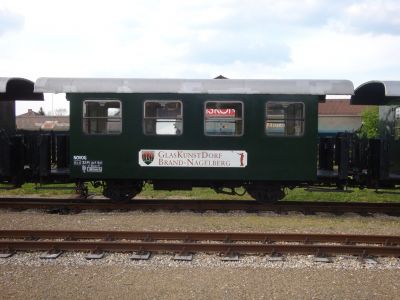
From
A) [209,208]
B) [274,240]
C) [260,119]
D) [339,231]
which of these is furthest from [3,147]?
[339,231]

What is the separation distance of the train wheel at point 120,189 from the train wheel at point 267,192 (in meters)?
2.72

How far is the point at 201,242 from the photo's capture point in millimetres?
7695

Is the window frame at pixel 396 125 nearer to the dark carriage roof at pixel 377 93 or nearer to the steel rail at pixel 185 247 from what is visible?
the dark carriage roof at pixel 377 93

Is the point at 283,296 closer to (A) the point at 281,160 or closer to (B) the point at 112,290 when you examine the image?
(B) the point at 112,290

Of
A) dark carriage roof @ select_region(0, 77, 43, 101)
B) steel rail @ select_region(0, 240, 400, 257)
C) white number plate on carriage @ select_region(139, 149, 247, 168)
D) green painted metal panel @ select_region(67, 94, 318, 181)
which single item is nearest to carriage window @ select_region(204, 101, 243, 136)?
green painted metal panel @ select_region(67, 94, 318, 181)

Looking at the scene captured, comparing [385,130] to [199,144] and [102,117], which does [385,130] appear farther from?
[102,117]

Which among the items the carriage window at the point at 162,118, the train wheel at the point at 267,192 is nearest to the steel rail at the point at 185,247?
the train wheel at the point at 267,192

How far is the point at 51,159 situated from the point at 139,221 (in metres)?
3.36

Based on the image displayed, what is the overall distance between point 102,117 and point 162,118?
1401mm

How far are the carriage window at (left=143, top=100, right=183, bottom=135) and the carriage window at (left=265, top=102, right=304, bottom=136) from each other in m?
2.03

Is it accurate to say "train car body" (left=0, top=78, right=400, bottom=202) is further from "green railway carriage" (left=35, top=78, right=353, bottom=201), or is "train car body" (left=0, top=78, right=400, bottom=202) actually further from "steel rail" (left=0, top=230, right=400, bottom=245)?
"steel rail" (left=0, top=230, right=400, bottom=245)

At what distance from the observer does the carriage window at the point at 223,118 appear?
33.4 ft

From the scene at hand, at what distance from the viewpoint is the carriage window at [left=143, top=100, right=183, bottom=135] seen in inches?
404

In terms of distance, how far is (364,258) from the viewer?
690cm
